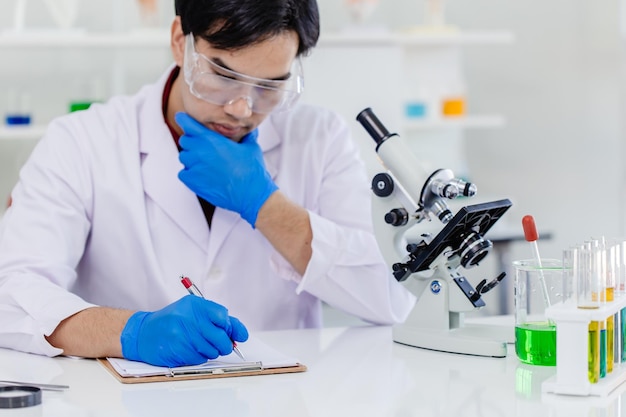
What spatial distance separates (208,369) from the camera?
167cm

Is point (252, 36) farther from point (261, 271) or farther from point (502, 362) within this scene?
point (502, 362)

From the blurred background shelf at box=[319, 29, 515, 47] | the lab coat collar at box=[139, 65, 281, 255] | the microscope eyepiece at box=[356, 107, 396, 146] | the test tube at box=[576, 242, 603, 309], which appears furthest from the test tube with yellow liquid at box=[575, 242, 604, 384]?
the blurred background shelf at box=[319, 29, 515, 47]

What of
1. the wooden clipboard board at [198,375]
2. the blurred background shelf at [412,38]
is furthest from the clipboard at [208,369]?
the blurred background shelf at [412,38]

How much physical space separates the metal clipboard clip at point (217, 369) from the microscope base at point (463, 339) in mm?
384

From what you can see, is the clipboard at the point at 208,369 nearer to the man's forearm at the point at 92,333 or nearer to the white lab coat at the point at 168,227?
the man's forearm at the point at 92,333

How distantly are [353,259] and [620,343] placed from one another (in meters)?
0.70

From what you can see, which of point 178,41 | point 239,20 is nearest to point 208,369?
point 239,20

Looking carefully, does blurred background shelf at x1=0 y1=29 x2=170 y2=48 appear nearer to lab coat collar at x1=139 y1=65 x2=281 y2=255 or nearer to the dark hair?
lab coat collar at x1=139 y1=65 x2=281 y2=255

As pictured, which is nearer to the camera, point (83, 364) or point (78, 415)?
point (78, 415)

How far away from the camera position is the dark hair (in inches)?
81.3

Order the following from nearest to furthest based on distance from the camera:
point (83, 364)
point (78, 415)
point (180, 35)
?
1. point (78, 415)
2. point (83, 364)
3. point (180, 35)

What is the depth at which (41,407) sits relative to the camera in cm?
145

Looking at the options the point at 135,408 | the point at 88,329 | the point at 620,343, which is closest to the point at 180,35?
the point at 88,329

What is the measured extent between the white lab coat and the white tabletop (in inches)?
12.6
